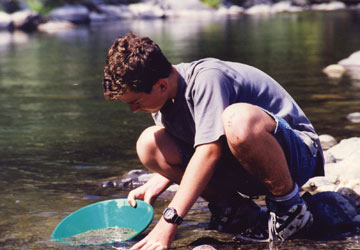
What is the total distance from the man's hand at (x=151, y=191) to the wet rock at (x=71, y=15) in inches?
1174

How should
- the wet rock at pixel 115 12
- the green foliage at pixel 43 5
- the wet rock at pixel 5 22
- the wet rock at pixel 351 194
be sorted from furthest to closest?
the wet rock at pixel 115 12, the green foliage at pixel 43 5, the wet rock at pixel 5 22, the wet rock at pixel 351 194

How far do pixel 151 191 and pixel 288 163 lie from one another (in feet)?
2.38

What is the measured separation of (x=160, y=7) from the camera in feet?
135

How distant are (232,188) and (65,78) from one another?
25.7 ft

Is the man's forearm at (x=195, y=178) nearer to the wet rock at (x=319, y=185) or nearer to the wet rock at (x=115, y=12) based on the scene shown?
the wet rock at (x=319, y=185)

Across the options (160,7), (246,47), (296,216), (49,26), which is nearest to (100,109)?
(296,216)

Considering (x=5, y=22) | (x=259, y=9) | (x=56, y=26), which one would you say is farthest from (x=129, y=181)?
(x=259, y=9)

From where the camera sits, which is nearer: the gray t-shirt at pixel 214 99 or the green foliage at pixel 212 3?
the gray t-shirt at pixel 214 99

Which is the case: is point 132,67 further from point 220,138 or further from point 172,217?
point 172,217

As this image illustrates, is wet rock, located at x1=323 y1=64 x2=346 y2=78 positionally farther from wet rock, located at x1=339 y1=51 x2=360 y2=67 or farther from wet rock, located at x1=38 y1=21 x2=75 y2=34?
wet rock, located at x1=38 y1=21 x2=75 y2=34

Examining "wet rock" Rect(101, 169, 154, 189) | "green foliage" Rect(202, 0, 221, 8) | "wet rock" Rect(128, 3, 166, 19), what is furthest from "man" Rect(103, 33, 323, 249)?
"green foliage" Rect(202, 0, 221, 8)

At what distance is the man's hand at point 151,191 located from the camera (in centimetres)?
308

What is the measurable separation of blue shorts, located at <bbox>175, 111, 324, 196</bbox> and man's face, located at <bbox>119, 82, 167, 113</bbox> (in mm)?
313

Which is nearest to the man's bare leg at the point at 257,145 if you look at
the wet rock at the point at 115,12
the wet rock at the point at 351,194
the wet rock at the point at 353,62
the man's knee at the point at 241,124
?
the man's knee at the point at 241,124
